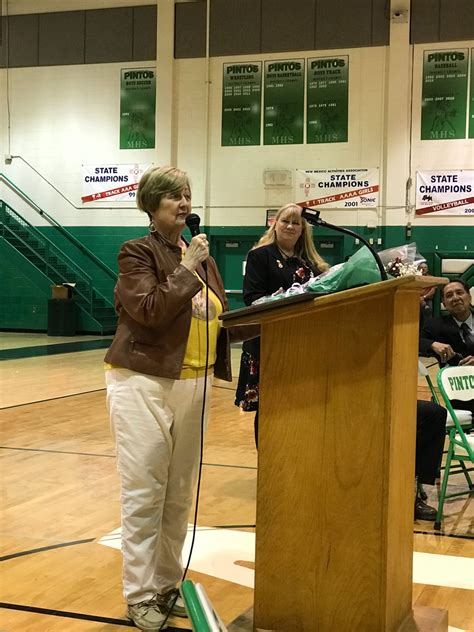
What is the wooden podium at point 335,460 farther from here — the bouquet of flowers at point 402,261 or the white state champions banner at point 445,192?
the white state champions banner at point 445,192

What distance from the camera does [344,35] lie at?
49.9ft

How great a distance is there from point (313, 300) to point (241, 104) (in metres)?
14.4

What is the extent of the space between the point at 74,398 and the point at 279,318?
6.29 m

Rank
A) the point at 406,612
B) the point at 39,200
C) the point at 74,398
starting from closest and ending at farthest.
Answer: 1. the point at 406,612
2. the point at 74,398
3. the point at 39,200

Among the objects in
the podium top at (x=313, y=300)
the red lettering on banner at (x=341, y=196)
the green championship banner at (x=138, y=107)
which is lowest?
the podium top at (x=313, y=300)

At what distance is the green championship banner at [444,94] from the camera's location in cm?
1463

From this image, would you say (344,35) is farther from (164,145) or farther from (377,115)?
(164,145)

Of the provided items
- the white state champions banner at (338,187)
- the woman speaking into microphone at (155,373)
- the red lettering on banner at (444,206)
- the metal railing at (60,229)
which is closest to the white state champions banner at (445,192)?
the red lettering on banner at (444,206)

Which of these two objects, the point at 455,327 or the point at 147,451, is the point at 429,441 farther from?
the point at 147,451

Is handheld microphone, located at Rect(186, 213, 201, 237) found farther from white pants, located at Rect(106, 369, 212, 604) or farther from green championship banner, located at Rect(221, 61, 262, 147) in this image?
green championship banner, located at Rect(221, 61, 262, 147)

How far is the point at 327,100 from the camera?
15383 mm

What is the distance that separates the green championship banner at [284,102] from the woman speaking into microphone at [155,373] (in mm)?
13214

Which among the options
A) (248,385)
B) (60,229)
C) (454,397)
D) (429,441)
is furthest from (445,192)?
(248,385)

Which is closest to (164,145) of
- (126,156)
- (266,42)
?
(126,156)
